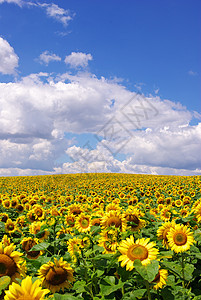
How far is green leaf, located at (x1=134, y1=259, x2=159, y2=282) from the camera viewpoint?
2222 mm

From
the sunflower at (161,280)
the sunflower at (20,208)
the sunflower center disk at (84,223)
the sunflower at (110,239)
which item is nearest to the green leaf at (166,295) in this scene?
the sunflower at (161,280)

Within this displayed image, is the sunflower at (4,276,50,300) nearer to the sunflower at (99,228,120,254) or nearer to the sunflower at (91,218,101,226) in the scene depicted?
the sunflower at (99,228,120,254)

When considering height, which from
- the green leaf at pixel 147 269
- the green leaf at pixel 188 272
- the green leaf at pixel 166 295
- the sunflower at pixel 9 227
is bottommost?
the sunflower at pixel 9 227

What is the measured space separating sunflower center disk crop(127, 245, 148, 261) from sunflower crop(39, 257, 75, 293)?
2.64ft

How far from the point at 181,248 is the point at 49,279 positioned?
1.87m

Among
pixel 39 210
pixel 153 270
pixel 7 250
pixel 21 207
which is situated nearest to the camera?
pixel 153 270

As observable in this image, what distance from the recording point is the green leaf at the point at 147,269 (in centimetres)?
222

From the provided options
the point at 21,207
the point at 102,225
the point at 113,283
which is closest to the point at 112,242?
the point at 102,225

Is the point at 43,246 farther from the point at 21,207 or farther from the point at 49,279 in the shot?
the point at 21,207

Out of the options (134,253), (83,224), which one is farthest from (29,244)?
(134,253)

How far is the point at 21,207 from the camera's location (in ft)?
29.8

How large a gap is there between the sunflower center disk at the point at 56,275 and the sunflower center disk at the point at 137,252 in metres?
0.88

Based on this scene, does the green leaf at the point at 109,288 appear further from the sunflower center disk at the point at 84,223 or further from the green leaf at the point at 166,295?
the sunflower center disk at the point at 84,223

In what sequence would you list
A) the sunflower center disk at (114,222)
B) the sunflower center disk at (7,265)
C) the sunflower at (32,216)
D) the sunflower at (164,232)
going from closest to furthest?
the sunflower center disk at (7,265) → the sunflower center disk at (114,222) → the sunflower at (164,232) → the sunflower at (32,216)
